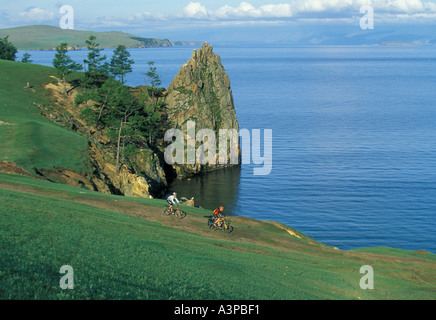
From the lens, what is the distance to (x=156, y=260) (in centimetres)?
2684

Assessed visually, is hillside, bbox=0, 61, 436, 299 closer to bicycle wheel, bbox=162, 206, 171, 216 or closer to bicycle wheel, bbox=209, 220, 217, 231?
bicycle wheel, bbox=162, 206, 171, 216

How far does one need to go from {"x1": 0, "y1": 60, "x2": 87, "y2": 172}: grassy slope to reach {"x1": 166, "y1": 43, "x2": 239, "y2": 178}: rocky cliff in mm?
31557

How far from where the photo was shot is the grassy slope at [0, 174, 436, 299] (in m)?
21.6

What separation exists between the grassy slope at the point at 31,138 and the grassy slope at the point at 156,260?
16.1 metres

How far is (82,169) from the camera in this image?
204 ft

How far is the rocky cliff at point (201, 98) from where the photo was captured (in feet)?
365

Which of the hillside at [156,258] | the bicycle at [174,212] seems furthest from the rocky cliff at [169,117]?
the bicycle at [174,212]

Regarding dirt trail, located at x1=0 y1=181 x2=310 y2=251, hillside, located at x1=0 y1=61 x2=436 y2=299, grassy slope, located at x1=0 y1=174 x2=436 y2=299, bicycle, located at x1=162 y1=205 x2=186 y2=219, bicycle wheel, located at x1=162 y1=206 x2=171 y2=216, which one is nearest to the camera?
grassy slope, located at x1=0 y1=174 x2=436 y2=299

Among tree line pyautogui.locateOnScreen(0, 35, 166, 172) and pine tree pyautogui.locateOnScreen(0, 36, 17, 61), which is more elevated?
Answer: pine tree pyautogui.locateOnScreen(0, 36, 17, 61)

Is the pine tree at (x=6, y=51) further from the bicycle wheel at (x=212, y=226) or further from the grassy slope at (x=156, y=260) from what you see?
the bicycle wheel at (x=212, y=226)

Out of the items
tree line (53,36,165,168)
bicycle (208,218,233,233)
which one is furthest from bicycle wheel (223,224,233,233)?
tree line (53,36,165,168)

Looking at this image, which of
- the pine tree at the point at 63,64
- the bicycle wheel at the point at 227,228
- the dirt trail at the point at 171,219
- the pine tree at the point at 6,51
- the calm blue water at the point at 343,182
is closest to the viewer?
the dirt trail at the point at 171,219
